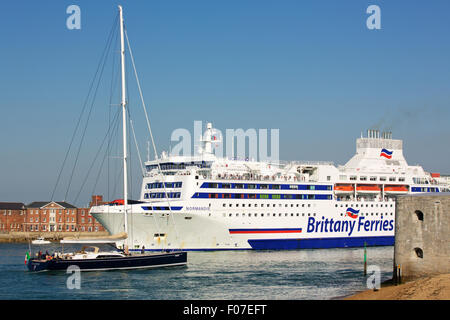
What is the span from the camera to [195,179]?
42.7 metres

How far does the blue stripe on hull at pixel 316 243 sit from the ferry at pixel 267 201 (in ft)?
0.25

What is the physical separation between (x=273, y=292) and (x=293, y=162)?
2334 centimetres

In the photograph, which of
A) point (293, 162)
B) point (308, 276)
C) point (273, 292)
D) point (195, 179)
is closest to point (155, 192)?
point (195, 179)

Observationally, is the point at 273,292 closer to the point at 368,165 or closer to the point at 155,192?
the point at 155,192

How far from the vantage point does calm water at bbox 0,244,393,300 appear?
2622 cm

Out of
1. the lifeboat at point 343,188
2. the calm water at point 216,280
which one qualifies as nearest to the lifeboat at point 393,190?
the lifeboat at point 343,188

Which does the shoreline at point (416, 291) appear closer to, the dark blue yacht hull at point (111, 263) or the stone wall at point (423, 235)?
the stone wall at point (423, 235)

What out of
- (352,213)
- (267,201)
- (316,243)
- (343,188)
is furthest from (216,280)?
(343,188)

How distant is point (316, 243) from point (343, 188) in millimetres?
5657

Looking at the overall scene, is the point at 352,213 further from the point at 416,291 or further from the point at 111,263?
the point at 416,291

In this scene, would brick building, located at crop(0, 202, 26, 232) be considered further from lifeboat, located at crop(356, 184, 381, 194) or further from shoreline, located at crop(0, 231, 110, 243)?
lifeboat, located at crop(356, 184, 381, 194)

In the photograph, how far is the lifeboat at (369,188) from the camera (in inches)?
1996

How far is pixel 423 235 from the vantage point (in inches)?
1025

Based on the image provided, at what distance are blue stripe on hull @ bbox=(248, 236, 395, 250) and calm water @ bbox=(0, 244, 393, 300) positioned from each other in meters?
3.91
